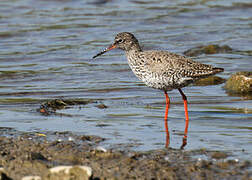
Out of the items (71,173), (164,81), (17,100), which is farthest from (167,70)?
(71,173)

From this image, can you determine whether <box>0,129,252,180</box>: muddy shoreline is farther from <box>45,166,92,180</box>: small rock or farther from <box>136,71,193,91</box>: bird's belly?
<box>136,71,193,91</box>: bird's belly

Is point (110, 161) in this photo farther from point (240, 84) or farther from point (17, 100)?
point (240, 84)

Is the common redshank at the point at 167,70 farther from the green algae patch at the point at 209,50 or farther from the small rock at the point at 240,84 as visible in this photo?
the green algae patch at the point at 209,50

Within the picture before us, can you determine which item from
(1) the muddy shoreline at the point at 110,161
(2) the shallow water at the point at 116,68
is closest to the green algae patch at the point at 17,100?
(2) the shallow water at the point at 116,68

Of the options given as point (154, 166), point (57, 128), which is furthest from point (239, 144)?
point (57, 128)

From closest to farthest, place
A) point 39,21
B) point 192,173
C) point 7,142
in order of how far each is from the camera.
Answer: point 192,173 → point 7,142 → point 39,21

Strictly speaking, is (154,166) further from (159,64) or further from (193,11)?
(193,11)

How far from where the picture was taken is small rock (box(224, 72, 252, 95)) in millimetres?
10188

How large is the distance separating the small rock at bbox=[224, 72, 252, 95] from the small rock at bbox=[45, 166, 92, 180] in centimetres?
572

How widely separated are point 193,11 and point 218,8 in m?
0.98

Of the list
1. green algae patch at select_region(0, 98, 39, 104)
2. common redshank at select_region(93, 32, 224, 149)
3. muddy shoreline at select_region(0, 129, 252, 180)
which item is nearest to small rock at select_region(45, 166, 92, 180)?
muddy shoreline at select_region(0, 129, 252, 180)

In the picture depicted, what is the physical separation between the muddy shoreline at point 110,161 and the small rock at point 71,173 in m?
0.03

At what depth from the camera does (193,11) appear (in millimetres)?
19531

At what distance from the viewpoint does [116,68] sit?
1292 centimetres
